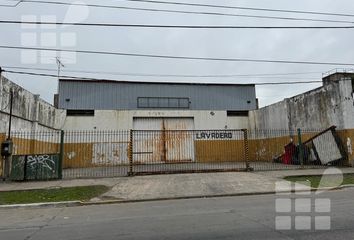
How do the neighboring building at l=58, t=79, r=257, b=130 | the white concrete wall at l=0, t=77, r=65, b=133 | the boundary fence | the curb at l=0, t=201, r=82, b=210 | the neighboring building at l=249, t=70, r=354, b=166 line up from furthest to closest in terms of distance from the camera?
1. the neighboring building at l=58, t=79, r=257, b=130
2. the boundary fence
3. the neighboring building at l=249, t=70, r=354, b=166
4. the white concrete wall at l=0, t=77, r=65, b=133
5. the curb at l=0, t=201, r=82, b=210

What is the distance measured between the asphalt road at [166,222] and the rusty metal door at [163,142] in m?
18.1

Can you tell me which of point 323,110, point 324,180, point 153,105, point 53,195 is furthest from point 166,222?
point 153,105

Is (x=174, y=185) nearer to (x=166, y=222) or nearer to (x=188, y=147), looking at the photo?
(x=166, y=222)

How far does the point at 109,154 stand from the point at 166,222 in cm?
2207

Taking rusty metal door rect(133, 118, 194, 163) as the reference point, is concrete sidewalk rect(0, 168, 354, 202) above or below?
below

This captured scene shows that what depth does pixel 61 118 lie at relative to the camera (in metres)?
30.1

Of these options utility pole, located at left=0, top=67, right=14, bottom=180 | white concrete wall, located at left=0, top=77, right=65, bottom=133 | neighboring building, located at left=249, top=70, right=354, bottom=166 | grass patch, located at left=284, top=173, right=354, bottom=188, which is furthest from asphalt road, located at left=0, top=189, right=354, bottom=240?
neighboring building, located at left=249, top=70, right=354, bottom=166

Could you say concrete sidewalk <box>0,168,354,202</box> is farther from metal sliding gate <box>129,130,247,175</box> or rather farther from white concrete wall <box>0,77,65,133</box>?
metal sliding gate <box>129,130,247,175</box>

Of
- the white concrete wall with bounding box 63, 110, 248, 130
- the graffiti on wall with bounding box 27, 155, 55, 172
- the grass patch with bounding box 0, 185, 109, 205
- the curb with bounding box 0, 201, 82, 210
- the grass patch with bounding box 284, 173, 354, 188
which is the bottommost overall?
the curb with bounding box 0, 201, 82, 210

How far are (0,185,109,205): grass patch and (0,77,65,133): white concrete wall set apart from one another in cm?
597

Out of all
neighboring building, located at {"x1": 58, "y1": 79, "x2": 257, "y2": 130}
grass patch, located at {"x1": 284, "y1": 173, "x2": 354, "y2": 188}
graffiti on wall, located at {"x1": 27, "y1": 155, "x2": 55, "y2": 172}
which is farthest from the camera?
neighboring building, located at {"x1": 58, "y1": 79, "x2": 257, "y2": 130}

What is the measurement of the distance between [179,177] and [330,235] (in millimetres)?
11861

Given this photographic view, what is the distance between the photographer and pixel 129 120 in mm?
31109

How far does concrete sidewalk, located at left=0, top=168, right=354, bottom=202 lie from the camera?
12844 mm
